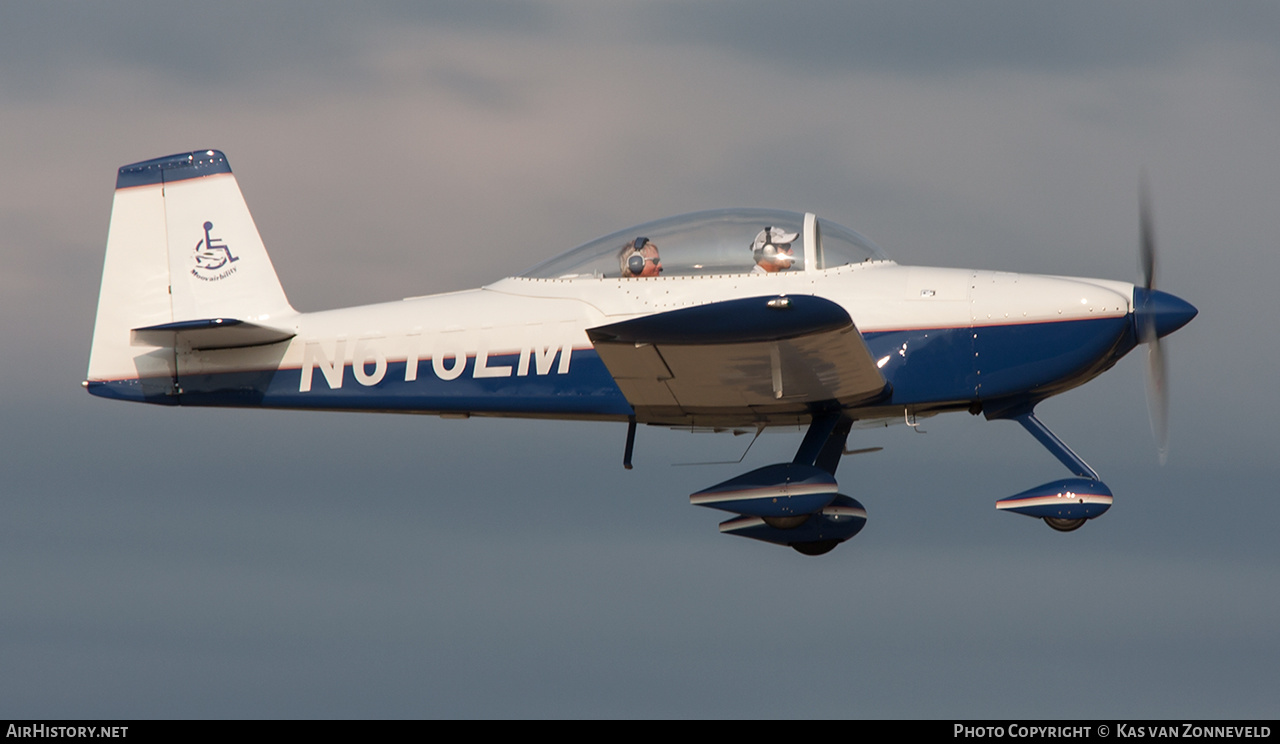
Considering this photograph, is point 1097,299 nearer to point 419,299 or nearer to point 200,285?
point 419,299

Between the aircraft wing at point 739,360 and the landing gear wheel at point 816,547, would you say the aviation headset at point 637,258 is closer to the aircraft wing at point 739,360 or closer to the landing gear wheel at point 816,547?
the aircraft wing at point 739,360

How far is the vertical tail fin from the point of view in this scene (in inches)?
504

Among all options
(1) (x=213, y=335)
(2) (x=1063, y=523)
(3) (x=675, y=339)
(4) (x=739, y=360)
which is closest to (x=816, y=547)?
(2) (x=1063, y=523)

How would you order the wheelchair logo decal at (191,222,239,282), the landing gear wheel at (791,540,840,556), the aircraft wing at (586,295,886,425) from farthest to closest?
the wheelchair logo decal at (191,222,239,282)
the landing gear wheel at (791,540,840,556)
the aircraft wing at (586,295,886,425)

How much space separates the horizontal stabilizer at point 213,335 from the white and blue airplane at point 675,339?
19 mm

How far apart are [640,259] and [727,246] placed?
72 cm

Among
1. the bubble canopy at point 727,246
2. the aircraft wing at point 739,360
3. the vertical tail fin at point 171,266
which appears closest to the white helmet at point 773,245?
the bubble canopy at point 727,246

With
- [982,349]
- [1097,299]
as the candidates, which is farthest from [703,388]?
[1097,299]

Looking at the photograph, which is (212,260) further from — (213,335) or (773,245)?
(773,245)

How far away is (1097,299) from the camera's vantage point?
37.9ft

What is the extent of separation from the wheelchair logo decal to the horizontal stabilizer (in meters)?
0.56

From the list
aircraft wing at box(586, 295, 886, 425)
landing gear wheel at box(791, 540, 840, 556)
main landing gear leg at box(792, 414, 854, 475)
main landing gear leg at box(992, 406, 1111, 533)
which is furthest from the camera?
landing gear wheel at box(791, 540, 840, 556)

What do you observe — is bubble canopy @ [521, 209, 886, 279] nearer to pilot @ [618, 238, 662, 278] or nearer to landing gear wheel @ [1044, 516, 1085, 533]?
pilot @ [618, 238, 662, 278]

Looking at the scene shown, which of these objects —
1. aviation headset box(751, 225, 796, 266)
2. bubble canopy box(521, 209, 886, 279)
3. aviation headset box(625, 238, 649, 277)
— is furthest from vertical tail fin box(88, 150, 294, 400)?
aviation headset box(751, 225, 796, 266)
